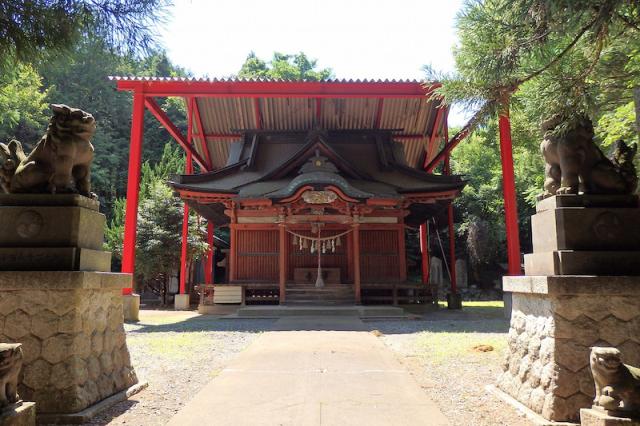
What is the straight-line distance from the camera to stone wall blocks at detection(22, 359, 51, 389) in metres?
3.11

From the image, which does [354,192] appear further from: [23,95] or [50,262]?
[23,95]

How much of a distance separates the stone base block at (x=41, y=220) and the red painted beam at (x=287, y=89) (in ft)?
27.9

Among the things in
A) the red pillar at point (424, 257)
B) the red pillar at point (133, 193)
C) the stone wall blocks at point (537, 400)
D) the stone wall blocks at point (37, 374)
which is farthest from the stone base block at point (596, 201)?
the red pillar at point (424, 257)

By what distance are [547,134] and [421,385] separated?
2647 mm

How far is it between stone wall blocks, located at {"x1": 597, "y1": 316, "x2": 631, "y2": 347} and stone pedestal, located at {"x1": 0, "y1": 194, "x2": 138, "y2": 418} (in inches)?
156

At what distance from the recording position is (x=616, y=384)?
97.8 inches

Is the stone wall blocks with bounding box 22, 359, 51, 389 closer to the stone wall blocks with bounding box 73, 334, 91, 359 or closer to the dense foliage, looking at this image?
the stone wall blocks with bounding box 73, 334, 91, 359

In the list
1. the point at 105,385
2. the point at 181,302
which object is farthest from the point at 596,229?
the point at 181,302

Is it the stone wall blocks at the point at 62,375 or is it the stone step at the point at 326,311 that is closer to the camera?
the stone wall blocks at the point at 62,375

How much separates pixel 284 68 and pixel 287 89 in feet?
92.9

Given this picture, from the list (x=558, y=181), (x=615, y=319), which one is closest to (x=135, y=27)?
(x=558, y=181)

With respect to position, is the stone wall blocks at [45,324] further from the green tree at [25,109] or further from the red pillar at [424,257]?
the red pillar at [424,257]

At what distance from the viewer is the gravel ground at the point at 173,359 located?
339 centimetres

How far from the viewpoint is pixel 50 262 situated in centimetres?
333
